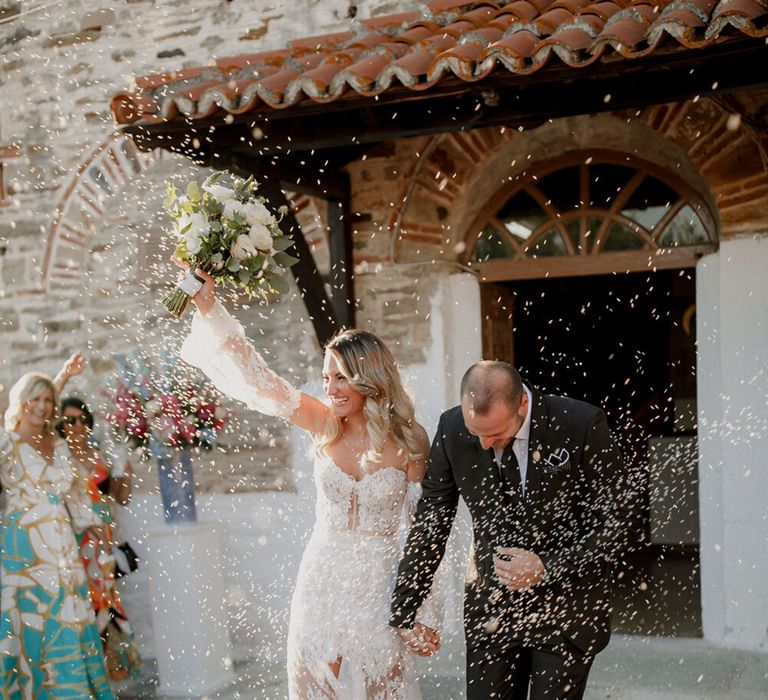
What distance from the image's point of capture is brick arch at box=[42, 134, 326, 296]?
7039 millimetres

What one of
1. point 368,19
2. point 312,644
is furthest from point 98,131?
point 312,644

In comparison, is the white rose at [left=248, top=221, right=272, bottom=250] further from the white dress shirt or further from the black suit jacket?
the white dress shirt

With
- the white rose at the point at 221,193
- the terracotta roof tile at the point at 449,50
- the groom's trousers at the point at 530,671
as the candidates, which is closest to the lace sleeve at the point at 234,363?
the white rose at the point at 221,193

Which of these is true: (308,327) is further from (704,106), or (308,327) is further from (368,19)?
(704,106)

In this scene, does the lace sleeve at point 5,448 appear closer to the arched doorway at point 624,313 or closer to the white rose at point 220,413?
the white rose at point 220,413

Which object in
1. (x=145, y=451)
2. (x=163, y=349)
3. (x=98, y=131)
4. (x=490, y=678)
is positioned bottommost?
(x=490, y=678)

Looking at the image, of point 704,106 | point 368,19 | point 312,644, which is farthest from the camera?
point 368,19

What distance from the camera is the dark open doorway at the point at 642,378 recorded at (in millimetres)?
8711

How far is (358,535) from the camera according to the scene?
12.6 ft

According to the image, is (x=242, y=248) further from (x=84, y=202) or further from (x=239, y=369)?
(x=84, y=202)

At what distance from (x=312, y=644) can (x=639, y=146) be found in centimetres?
362

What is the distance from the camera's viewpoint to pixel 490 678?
137 inches

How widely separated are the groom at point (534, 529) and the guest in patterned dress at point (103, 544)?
3.10m

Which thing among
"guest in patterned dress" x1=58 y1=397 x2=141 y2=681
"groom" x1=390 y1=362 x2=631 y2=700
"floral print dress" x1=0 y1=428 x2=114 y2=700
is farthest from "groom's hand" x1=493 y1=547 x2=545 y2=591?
"guest in patterned dress" x1=58 y1=397 x2=141 y2=681
